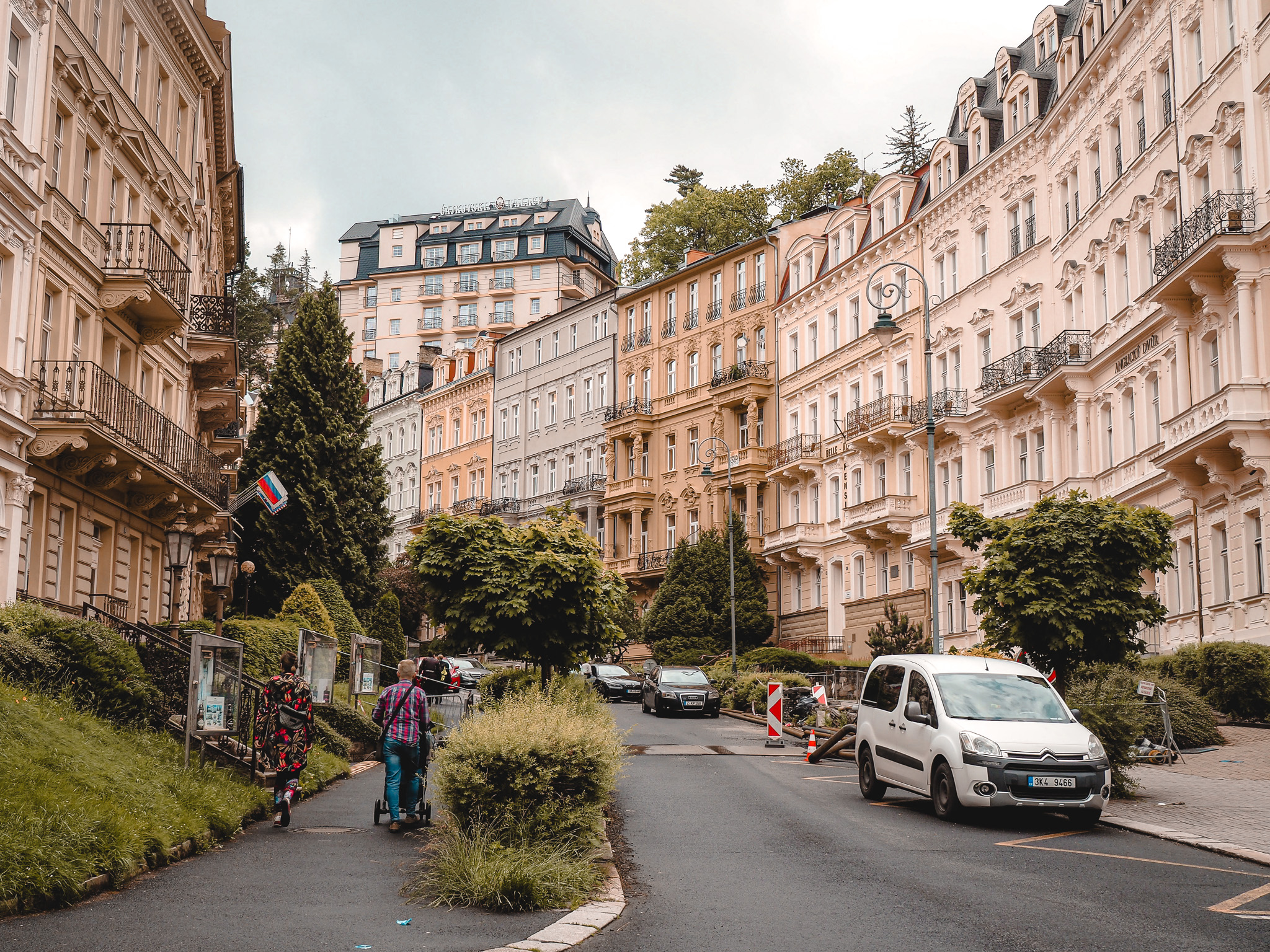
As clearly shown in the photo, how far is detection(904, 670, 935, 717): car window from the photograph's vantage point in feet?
56.0

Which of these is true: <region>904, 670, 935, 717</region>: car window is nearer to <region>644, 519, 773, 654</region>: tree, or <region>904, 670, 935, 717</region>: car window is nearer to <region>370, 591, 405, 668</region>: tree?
<region>370, 591, 405, 668</region>: tree

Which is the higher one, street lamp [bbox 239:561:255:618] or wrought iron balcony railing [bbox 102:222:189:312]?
wrought iron balcony railing [bbox 102:222:189:312]

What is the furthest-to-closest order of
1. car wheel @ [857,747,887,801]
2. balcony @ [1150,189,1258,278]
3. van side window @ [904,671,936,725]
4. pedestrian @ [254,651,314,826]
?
balcony @ [1150,189,1258,278], car wheel @ [857,747,887,801], van side window @ [904,671,936,725], pedestrian @ [254,651,314,826]

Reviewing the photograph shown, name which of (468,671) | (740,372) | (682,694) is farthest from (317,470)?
(740,372)

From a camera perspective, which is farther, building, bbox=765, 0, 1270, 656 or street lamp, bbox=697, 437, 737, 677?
street lamp, bbox=697, 437, 737, 677

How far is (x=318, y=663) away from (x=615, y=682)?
29.1 m

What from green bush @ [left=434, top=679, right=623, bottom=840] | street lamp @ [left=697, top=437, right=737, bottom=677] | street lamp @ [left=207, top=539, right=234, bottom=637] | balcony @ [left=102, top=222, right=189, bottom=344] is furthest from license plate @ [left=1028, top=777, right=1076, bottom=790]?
street lamp @ [left=697, top=437, right=737, bottom=677]

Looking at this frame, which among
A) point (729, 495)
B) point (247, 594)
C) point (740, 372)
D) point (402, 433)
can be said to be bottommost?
point (247, 594)

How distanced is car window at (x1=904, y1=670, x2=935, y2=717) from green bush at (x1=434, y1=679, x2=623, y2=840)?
6.11 meters

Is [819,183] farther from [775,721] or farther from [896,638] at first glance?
[775,721]

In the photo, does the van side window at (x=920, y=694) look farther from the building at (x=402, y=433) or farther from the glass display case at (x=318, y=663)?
the building at (x=402, y=433)

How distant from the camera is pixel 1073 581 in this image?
2186 cm

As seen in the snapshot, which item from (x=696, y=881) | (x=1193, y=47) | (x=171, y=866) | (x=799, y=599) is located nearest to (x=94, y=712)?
(x=171, y=866)

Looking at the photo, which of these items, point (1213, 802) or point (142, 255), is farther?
point (142, 255)
